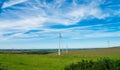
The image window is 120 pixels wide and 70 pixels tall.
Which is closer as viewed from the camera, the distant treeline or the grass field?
the distant treeline

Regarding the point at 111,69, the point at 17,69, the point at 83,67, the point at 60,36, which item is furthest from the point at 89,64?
the point at 60,36

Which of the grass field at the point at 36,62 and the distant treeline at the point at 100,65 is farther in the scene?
the grass field at the point at 36,62

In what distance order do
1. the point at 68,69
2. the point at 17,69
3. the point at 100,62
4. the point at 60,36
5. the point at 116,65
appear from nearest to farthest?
the point at 116,65 → the point at 100,62 → the point at 68,69 → the point at 17,69 → the point at 60,36

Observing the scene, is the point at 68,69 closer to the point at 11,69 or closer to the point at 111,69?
the point at 111,69

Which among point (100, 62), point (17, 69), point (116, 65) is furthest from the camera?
point (17, 69)

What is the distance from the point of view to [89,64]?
17.1 m

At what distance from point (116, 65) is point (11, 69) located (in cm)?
→ 2806

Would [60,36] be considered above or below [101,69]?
above

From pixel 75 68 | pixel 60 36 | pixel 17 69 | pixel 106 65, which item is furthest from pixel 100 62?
pixel 60 36

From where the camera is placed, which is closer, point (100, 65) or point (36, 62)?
point (100, 65)

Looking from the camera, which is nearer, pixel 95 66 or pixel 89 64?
pixel 95 66

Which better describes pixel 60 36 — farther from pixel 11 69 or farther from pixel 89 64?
pixel 89 64

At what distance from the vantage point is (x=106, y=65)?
15.9m

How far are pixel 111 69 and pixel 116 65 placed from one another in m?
0.34
